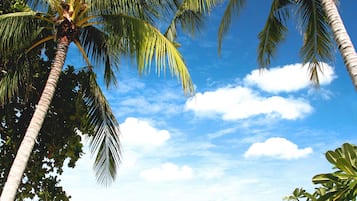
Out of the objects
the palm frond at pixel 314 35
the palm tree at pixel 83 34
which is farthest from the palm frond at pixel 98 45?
the palm frond at pixel 314 35

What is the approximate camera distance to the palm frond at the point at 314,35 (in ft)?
32.5

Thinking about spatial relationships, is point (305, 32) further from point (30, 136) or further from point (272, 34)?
point (30, 136)

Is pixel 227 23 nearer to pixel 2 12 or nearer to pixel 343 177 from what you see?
pixel 2 12

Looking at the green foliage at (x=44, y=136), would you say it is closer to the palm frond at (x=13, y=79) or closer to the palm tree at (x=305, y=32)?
the palm frond at (x=13, y=79)

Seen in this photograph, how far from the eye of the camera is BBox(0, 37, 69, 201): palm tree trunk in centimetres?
726

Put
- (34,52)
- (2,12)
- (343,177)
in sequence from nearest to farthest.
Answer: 1. (343,177)
2. (2,12)
3. (34,52)

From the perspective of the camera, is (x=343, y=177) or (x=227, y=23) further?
(x=227, y=23)

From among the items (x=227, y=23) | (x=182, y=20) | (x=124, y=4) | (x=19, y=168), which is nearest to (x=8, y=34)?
(x=124, y=4)

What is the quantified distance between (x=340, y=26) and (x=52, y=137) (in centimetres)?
673

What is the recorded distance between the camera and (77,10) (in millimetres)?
8859

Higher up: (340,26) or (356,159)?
(340,26)

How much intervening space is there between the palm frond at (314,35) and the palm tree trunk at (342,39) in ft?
5.52

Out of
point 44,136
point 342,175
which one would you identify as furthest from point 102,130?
point 342,175

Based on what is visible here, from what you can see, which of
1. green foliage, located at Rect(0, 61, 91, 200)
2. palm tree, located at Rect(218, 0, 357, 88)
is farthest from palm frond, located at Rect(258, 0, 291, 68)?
green foliage, located at Rect(0, 61, 91, 200)
